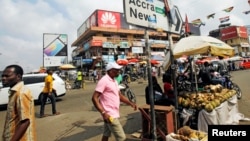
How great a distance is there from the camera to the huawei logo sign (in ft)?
165

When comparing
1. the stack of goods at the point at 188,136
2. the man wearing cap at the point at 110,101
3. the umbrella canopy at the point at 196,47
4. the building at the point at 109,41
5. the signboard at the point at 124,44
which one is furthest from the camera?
the signboard at the point at 124,44

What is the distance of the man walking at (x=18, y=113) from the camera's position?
8.46ft

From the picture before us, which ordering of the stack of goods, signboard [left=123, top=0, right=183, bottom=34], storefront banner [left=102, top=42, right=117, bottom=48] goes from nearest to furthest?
signboard [left=123, top=0, right=183, bottom=34] → the stack of goods → storefront banner [left=102, top=42, right=117, bottom=48]

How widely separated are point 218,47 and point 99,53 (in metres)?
40.1

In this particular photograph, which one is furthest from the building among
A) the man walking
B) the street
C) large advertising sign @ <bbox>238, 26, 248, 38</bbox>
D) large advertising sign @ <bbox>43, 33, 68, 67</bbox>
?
the man walking

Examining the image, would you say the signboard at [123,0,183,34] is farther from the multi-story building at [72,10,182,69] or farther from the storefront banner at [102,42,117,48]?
the storefront banner at [102,42,117,48]

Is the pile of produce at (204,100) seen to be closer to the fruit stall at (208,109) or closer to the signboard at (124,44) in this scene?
the fruit stall at (208,109)

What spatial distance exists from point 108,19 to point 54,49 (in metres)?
25.3

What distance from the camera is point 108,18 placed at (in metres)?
50.6

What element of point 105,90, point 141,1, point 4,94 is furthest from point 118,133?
point 4,94

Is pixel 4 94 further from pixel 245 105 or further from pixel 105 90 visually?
pixel 245 105

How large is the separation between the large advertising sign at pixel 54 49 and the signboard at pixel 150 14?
23462 millimetres

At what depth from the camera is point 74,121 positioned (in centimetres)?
825

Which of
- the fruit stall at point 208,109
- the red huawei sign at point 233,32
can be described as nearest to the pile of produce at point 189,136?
the fruit stall at point 208,109
